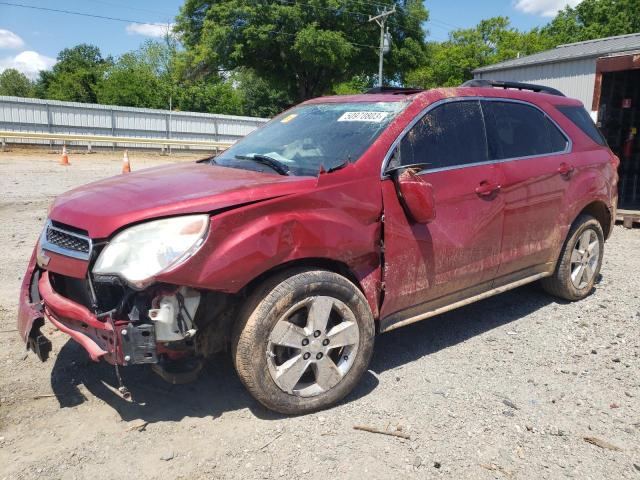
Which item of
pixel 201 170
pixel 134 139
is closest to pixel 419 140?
pixel 201 170

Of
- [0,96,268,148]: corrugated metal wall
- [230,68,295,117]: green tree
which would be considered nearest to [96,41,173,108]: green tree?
[230,68,295,117]: green tree

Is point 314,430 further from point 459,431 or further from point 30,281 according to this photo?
point 30,281

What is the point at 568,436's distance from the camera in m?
2.94

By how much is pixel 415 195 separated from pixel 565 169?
75.9 inches

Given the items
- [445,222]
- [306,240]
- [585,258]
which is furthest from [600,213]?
[306,240]


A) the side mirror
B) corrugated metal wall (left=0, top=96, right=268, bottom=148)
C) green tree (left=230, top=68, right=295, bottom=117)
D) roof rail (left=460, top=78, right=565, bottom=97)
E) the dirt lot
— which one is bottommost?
the dirt lot

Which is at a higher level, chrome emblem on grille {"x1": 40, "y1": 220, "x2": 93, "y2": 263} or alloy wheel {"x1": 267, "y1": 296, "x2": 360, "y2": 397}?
chrome emblem on grille {"x1": 40, "y1": 220, "x2": 93, "y2": 263}

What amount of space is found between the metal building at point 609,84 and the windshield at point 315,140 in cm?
811

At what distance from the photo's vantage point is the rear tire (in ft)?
15.7

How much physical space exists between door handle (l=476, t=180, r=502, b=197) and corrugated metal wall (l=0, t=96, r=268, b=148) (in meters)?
25.7

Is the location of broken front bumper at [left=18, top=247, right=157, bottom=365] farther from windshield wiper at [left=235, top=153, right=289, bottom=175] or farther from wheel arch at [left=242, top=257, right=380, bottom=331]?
windshield wiper at [left=235, top=153, right=289, bottom=175]

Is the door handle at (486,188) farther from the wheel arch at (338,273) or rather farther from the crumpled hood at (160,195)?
the crumpled hood at (160,195)

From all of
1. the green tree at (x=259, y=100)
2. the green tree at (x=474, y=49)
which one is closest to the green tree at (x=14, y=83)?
the green tree at (x=259, y=100)

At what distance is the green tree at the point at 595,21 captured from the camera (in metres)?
54.0
